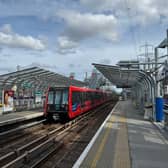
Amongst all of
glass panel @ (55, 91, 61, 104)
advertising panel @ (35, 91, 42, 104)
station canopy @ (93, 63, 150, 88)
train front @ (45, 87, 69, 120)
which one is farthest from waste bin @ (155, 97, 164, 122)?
advertising panel @ (35, 91, 42, 104)

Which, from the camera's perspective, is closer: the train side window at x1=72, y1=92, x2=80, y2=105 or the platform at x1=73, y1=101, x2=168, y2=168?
the platform at x1=73, y1=101, x2=168, y2=168

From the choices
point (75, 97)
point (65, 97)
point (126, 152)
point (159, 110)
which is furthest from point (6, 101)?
point (126, 152)

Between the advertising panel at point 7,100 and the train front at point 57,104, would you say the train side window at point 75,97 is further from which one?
the advertising panel at point 7,100

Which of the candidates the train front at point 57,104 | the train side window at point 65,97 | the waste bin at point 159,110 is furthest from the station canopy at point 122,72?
the train front at point 57,104

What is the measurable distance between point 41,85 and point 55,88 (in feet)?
47.6

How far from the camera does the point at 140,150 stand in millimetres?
8891

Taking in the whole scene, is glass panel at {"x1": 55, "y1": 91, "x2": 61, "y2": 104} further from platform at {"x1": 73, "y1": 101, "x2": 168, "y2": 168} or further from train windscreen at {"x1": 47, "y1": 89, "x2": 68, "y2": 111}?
platform at {"x1": 73, "y1": 101, "x2": 168, "y2": 168}

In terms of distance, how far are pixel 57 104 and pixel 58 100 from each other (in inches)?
10.0

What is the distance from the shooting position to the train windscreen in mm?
17469

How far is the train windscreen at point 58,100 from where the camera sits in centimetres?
1747

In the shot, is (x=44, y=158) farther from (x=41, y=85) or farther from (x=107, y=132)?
(x=41, y=85)

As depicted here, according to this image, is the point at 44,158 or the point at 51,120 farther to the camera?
the point at 51,120

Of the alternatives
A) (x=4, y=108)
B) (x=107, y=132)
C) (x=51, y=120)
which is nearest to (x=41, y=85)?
(x=4, y=108)

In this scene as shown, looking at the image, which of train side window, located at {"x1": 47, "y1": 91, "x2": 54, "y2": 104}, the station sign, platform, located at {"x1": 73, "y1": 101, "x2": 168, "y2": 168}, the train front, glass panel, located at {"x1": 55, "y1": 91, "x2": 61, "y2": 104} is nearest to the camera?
platform, located at {"x1": 73, "y1": 101, "x2": 168, "y2": 168}
